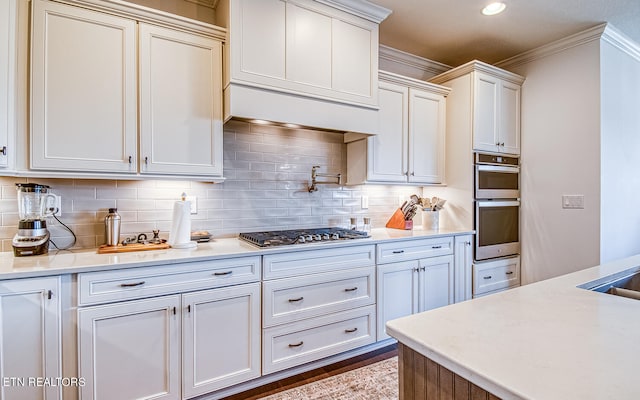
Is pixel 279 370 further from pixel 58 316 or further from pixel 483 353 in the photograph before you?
pixel 483 353

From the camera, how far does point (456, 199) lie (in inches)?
123

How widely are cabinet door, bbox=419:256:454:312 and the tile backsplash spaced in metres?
0.68

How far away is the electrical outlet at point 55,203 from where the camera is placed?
6.26 ft

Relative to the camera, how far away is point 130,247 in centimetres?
196

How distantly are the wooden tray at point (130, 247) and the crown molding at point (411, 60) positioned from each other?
2.59 meters

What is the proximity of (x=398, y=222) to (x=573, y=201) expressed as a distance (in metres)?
1.55

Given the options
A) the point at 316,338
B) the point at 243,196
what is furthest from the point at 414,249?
the point at 243,196

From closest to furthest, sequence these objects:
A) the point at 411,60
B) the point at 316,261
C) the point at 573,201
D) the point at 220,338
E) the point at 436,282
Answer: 1. the point at 220,338
2. the point at 316,261
3. the point at 436,282
4. the point at 573,201
5. the point at 411,60

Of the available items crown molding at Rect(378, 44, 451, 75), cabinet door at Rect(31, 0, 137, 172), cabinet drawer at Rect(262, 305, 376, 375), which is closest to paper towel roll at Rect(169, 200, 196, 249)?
cabinet door at Rect(31, 0, 137, 172)

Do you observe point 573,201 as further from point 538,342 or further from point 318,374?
point 538,342

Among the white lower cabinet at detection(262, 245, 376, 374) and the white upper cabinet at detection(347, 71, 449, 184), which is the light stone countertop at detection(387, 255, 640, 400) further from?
the white upper cabinet at detection(347, 71, 449, 184)

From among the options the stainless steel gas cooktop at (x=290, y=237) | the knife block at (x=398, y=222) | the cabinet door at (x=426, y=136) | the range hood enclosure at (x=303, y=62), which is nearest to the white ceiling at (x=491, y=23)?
the range hood enclosure at (x=303, y=62)

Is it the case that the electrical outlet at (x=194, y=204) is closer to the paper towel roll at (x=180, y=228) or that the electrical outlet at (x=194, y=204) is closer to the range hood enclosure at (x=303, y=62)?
the paper towel roll at (x=180, y=228)

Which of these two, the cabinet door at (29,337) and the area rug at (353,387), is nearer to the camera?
the cabinet door at (29,337)
